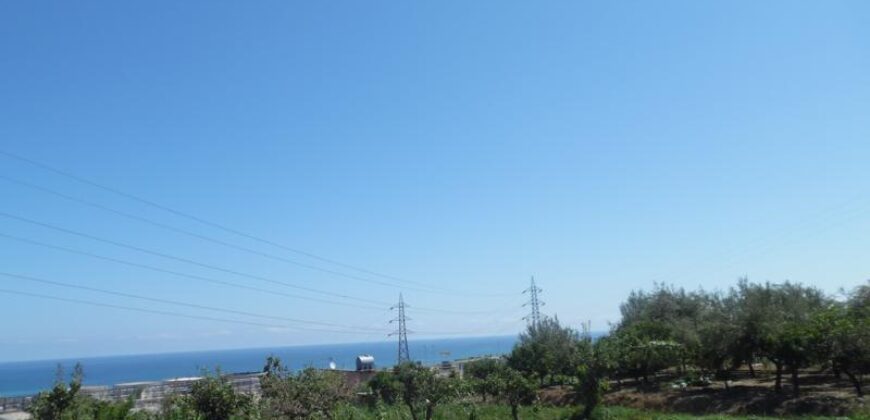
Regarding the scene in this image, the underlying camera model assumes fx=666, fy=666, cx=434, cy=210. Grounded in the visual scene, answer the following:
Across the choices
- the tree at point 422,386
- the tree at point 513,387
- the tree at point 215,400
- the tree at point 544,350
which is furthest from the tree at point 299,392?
the tree at point 544,350

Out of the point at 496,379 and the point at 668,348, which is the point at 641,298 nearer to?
the point at 668,348

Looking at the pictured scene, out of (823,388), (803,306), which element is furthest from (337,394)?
(803,306)

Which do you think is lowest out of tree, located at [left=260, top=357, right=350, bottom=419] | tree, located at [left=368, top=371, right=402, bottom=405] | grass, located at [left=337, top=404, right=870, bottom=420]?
grass, located at [left=337, top=404, right=870, bottom=420]

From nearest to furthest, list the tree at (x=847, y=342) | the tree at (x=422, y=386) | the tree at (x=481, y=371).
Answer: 1. the tree at (x=422, y=386)
2. the tree at (x=847, y=342)
3. the tree at (x=481, y=371)

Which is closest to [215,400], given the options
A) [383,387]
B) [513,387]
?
[513,387]

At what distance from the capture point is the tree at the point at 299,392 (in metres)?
20.7

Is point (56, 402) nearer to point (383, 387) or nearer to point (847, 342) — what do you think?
point (383, 387)

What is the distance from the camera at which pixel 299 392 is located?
21641 mm

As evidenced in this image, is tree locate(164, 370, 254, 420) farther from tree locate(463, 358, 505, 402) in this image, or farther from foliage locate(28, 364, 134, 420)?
tree locate(463, 358, 505, 402)

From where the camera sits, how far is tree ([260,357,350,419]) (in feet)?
67.9

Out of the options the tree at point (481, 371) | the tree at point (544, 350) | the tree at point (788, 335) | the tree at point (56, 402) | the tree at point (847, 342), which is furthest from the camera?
the tree at point (544, 350)

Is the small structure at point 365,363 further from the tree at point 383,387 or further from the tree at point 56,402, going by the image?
the tree at point 56,402

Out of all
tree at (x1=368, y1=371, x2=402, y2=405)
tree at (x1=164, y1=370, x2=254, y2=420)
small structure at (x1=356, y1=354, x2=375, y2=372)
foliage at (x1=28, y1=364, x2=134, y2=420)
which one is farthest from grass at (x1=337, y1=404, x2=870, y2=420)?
small structure at (x1=356, y1=354, x2=375, y2=372)

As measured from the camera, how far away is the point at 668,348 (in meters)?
46.4
